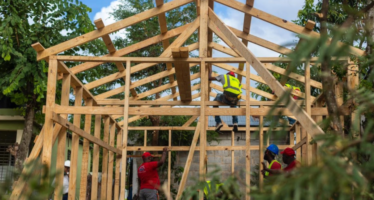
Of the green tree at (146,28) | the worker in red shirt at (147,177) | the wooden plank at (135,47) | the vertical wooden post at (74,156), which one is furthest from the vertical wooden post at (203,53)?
the green tree at (146,28)

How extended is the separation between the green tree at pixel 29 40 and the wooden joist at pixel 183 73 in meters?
4.76

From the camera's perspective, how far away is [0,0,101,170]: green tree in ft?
37.8

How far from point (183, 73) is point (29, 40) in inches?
254

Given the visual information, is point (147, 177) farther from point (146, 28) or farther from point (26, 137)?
point (146, 28)

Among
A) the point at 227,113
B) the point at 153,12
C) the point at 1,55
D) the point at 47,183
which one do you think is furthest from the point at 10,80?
the point at 47,183

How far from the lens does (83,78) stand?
44.0ft

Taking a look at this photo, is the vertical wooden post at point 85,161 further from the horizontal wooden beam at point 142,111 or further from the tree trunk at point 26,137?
the tree trunk at point 26,137

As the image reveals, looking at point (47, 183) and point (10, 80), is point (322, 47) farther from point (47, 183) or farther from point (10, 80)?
point (10, 80)

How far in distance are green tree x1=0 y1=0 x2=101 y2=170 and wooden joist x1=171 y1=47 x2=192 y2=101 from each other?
4762mm

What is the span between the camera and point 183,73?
7.14m

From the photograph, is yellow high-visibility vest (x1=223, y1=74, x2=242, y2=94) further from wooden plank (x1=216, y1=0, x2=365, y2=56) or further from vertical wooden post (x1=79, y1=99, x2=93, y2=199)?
vertical wooden post (x1=79, y1=99, x2=93, y2=199)

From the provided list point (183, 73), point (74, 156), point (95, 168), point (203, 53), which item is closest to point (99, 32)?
point (183, 73)

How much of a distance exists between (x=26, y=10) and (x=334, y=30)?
11.9 metres

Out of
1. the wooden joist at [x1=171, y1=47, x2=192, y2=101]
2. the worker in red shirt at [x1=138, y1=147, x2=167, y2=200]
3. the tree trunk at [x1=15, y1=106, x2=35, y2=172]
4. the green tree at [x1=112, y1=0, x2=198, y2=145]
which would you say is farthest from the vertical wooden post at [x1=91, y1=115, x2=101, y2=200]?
the green tree at [x1=112, y1=0, x2=198, y2=145]
